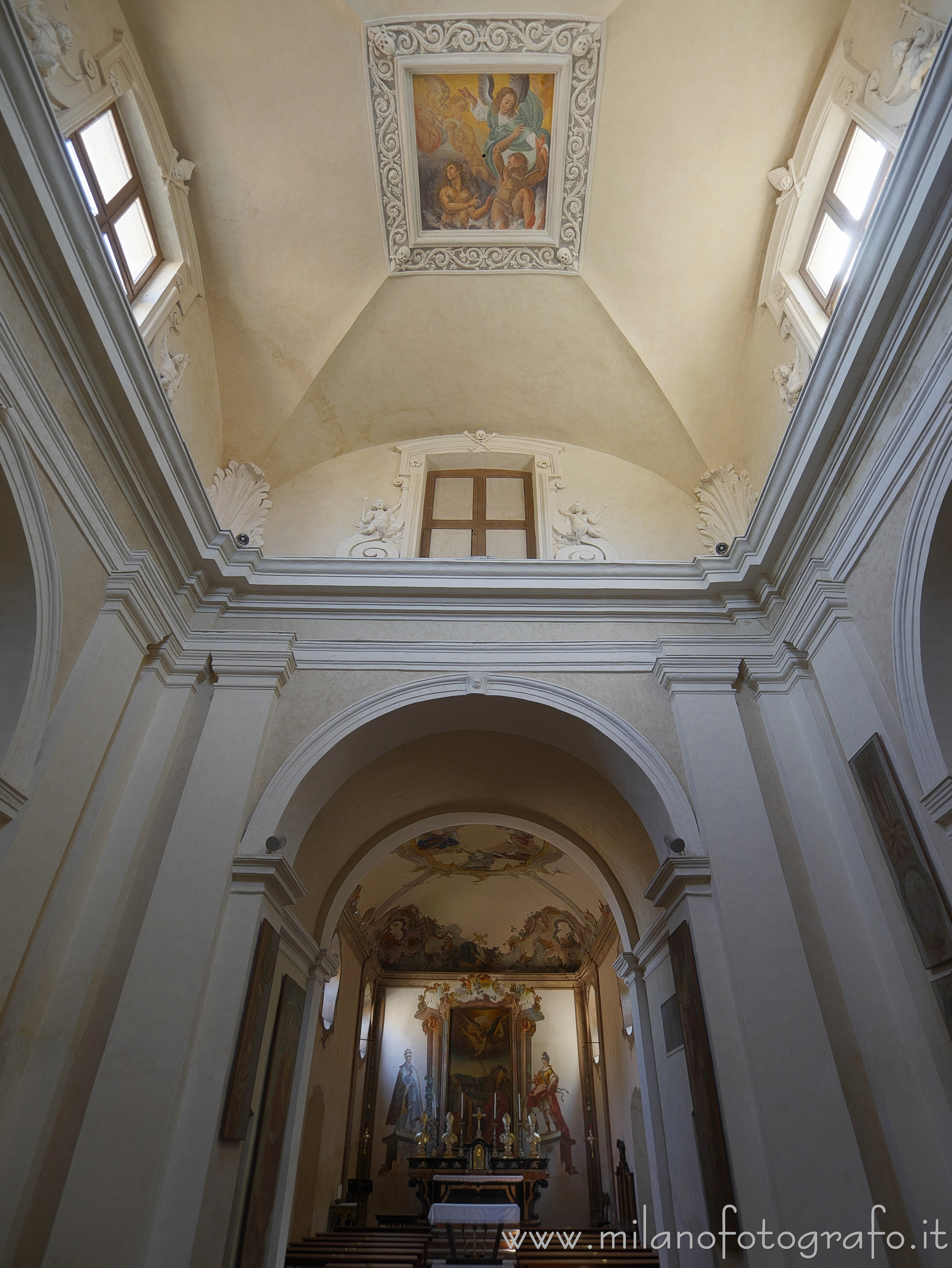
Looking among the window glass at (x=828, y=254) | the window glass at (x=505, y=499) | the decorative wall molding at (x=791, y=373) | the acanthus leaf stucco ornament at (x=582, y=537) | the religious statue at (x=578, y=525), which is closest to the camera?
the window glass at (x=828, y=254)

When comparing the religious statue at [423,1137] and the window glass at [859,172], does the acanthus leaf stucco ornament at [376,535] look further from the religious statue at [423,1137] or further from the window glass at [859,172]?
the religious statue at [423,1137]

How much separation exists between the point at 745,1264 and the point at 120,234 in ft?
28.1

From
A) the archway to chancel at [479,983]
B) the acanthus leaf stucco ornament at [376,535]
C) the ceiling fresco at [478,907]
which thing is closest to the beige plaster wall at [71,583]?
the acanthus leaf stucco ornament at [376,535]

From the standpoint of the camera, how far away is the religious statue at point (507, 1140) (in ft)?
46.4

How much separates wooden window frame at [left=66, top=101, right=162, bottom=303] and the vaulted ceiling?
701mm

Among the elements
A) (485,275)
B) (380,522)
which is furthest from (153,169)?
(380,522)

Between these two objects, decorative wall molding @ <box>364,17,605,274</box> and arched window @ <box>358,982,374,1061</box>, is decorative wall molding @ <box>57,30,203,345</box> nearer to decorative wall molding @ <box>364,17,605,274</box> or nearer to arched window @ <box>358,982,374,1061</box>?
decorative wall molding @ <box>364,17,605,274</box>

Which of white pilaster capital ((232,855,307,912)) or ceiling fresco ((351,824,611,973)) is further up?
ceiling fresco ((351,824,611,973))

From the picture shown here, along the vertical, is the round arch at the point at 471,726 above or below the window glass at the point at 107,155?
below

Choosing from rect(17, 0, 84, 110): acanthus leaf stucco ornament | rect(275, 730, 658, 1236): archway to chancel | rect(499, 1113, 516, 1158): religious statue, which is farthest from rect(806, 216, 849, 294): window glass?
rect(499, 1113, 516, 1158): religious statue

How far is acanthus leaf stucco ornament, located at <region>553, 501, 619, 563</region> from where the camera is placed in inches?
335

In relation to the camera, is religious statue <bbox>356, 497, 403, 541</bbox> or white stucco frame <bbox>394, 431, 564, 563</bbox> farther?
white stucco frame <bbox>394, 431, 564, 563</bbox>

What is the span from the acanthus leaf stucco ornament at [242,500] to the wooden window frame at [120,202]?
6.57 feet

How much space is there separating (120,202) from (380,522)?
378 cm
